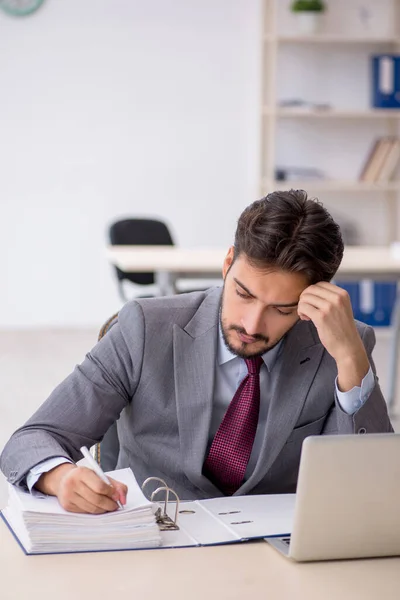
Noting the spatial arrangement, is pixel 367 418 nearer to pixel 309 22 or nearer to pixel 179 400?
pixel 179 400

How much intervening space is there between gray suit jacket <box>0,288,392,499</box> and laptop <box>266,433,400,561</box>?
1.30ft

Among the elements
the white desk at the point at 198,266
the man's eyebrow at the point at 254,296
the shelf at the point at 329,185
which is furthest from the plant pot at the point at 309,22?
the man's eyebrow at the point at 254,296

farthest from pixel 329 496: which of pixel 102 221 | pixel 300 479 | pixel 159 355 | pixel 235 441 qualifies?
pixel 102 221

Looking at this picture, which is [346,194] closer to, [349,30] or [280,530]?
[349,30]

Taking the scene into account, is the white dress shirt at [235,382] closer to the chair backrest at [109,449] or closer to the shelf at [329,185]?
the chair backrest at [109,449]

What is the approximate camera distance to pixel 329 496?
3.96ft

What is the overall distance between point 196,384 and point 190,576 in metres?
0.54

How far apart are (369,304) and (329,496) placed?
591 centimetres

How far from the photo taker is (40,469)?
1.44 m

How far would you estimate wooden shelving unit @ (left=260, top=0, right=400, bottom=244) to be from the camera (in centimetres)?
657

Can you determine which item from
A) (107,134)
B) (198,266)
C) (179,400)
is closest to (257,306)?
(179,400)

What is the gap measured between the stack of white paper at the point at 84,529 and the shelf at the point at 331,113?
18.0 feet

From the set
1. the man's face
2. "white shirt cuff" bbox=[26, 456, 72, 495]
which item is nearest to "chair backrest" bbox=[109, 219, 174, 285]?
the man's face

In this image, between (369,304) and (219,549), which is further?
(369,304)
